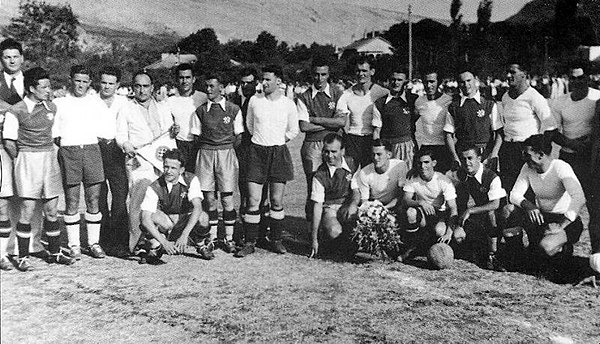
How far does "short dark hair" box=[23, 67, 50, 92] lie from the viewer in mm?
4230

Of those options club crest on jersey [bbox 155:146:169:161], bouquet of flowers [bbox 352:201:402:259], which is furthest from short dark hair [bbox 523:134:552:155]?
club crest on jersey [bbox 155:146:169:161]

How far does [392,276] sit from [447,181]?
0.99m

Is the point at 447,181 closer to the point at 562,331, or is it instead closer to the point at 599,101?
the point at 599,101

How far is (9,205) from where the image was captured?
4504 millimetres

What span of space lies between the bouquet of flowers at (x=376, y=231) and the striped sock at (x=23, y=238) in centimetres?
254

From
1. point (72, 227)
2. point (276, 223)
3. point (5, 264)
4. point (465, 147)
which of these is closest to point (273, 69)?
point (276, 223)

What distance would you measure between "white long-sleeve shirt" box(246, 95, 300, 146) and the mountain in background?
90 cm

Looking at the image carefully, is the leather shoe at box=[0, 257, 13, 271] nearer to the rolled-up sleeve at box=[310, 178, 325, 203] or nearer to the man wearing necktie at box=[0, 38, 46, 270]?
the man wearing necktie at box=[0, 38, 46, 270]

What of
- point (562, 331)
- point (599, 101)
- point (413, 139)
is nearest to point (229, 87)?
point (413, 139)

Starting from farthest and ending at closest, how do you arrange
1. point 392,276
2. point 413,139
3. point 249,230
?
point 413,139, point 249,230, point 392,276

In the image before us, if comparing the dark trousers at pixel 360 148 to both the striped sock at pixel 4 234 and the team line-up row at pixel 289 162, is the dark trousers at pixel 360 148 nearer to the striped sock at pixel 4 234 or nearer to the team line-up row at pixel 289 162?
the team line-up row at pixel 289 162

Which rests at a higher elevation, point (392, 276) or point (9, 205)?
point (9, 205)

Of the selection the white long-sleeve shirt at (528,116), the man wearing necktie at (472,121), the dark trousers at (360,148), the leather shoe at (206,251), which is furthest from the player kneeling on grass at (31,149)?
the white long-sleeve shirt at (528,116)

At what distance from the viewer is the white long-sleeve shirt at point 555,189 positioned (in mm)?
4422
